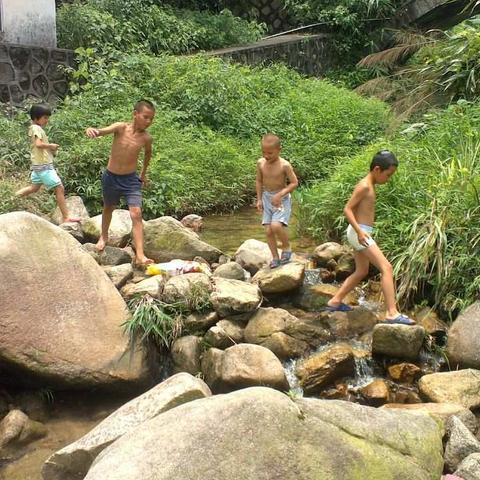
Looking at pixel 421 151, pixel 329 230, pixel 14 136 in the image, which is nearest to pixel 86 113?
pixel 14 136

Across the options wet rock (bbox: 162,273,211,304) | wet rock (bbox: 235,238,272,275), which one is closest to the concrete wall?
wet rock (bbox: 235,238,272,275)

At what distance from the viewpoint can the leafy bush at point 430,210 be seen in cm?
539

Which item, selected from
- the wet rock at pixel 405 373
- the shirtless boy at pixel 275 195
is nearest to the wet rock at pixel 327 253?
the shirtless boy at pixel 275 195

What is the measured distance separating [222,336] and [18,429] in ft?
4.96

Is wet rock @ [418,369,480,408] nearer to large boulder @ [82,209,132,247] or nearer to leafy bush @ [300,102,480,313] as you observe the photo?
leafy bush @ [300,102,480,313]

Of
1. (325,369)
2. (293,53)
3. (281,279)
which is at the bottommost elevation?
(325,369)

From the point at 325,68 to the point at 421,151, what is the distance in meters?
9.13

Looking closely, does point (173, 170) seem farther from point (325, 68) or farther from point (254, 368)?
point (325, 68)

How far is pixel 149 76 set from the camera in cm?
1056

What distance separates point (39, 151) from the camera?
6.62 m

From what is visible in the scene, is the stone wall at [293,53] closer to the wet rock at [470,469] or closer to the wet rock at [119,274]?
the wet rock at [119,274]

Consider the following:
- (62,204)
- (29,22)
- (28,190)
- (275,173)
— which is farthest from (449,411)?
(29,22)

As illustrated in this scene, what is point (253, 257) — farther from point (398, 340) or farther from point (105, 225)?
point (398, 340)

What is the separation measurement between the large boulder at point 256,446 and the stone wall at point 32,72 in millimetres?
7756
